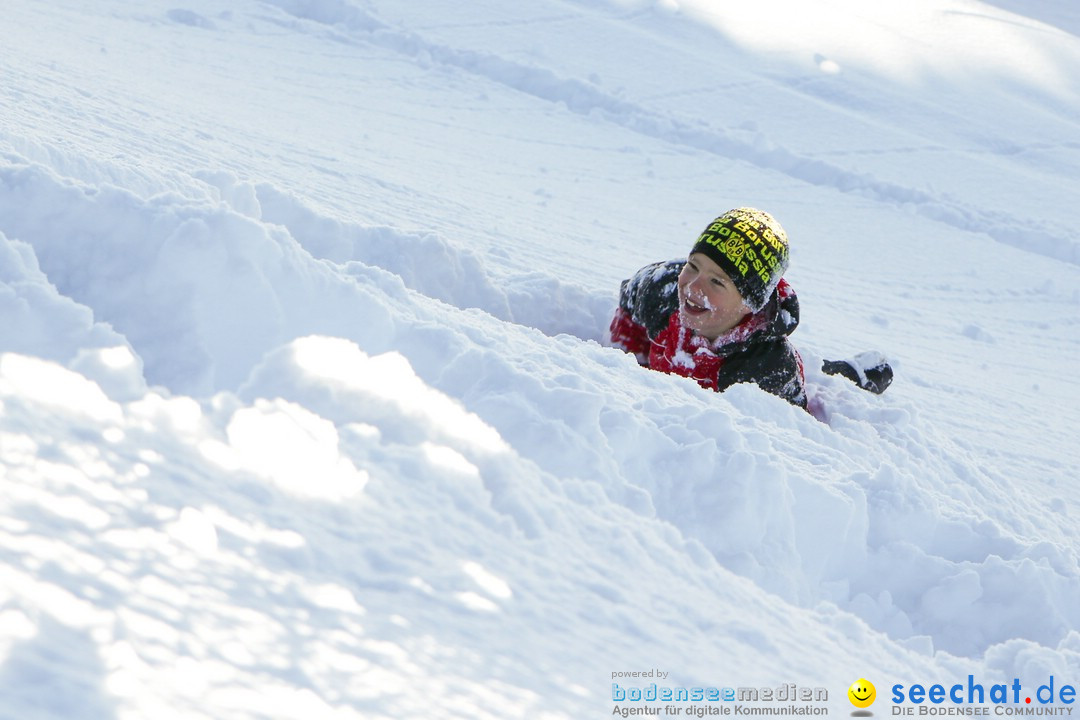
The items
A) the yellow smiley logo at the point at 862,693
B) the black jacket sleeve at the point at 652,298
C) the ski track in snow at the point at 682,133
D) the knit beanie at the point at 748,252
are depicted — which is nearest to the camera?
the yellow smiley logo at the point at 862,693

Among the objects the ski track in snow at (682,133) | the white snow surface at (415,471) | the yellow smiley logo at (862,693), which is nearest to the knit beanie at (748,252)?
the white snow surface at (415,471)

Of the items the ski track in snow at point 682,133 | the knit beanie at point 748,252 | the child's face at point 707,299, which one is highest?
the ski track in snow at point 682,133

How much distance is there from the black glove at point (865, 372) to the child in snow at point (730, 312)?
27 cm

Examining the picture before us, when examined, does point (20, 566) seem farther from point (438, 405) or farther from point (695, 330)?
point (695, 330)

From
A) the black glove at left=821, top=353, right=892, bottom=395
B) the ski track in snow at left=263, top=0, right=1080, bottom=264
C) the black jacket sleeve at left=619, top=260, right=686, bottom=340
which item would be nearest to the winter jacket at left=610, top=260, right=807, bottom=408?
the black jacket sleeve at left=619, top=260, right=686, bottom=340

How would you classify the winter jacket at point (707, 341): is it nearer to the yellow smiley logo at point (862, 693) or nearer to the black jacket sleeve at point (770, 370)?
the black jacket sleeve at point (770, 370)

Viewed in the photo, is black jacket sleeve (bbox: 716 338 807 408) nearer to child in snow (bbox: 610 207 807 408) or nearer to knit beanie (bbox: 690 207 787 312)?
child in snow (bbox: 610 207 807 408)

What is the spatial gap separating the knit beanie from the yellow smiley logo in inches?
67.9

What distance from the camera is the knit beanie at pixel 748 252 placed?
3.00m

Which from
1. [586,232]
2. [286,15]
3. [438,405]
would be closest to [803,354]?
[586,232]

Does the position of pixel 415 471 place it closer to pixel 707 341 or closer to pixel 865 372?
pixel 707 341

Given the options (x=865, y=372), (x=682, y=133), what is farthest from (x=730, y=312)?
(x=682, y=133)

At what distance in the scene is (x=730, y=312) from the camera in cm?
308

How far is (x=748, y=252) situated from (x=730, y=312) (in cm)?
19
